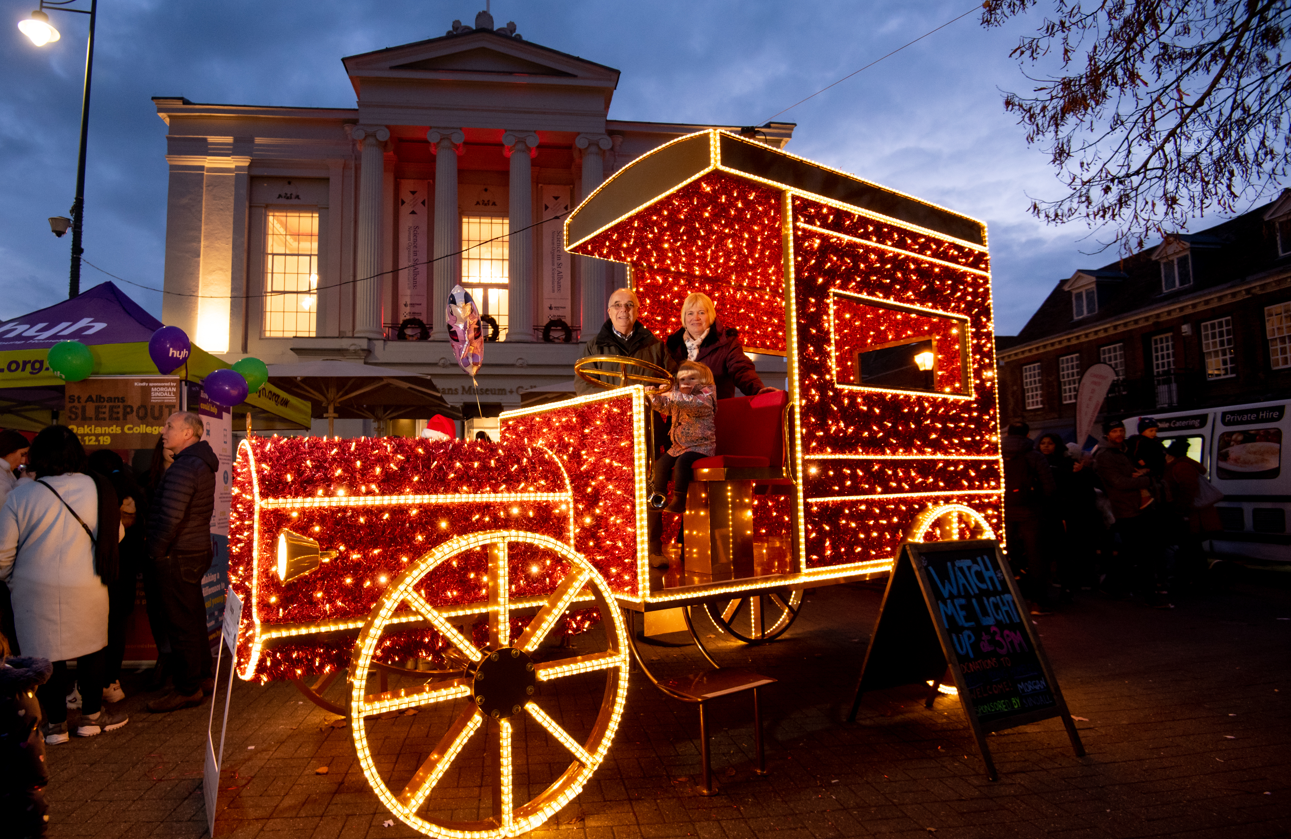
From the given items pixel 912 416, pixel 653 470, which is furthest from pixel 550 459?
pixel 912 416

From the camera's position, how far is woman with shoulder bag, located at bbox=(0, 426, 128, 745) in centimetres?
402

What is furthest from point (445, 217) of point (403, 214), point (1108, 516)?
point (1108, 516)

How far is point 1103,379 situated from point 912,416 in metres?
8.65

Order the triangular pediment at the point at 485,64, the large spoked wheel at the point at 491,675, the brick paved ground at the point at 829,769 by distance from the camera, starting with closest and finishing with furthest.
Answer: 1. the large spoked wheel at the point at 491,675
2. the brick paved ground at the point at 829,769
3. the triangular pediment at the point at 485,64

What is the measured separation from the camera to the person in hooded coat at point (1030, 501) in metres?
7.69

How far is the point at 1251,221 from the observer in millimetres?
22891

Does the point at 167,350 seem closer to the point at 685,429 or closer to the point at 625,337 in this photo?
the point at 625,337

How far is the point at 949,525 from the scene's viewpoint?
16.6 feet

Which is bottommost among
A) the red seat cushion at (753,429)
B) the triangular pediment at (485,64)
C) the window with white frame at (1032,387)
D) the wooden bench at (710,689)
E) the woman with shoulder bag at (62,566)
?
the wooden bench at (710,689)

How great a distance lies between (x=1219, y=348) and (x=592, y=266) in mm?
20798

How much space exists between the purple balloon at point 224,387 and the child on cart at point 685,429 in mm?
4892

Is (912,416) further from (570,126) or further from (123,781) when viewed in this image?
(570,126)

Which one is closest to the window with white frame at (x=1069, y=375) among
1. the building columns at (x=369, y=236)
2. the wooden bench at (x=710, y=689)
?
the building columns at (x=369, y=236)

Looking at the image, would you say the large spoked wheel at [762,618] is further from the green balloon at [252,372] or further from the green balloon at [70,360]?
the green balloon at [252,372]
